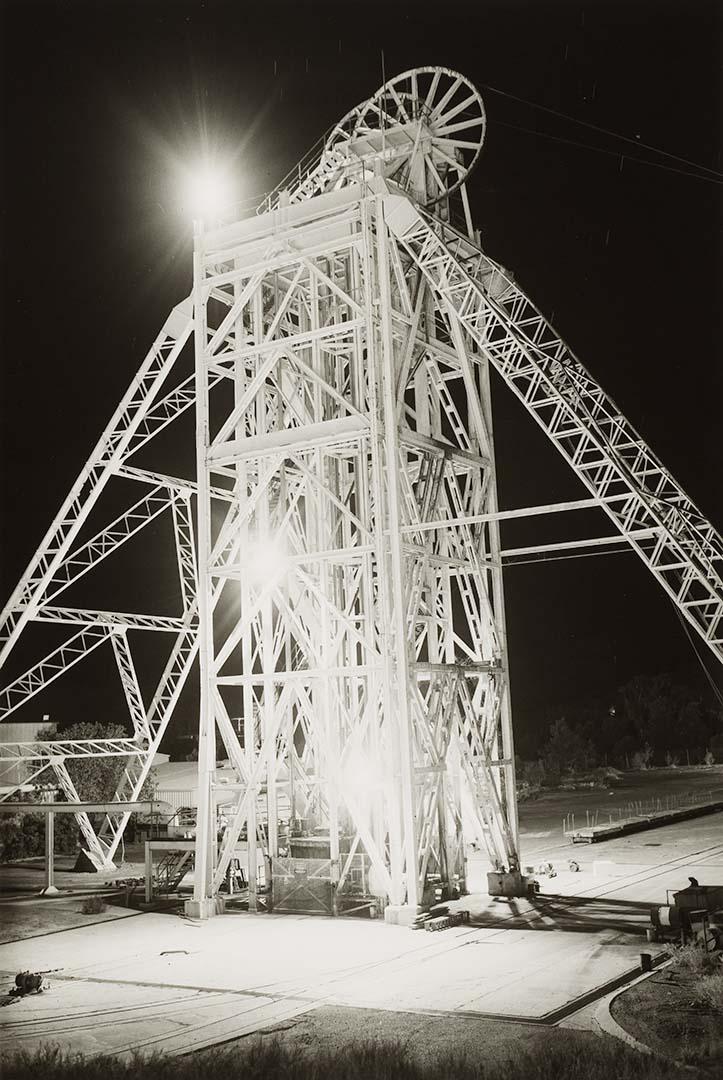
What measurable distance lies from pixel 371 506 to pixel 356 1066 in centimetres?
1543

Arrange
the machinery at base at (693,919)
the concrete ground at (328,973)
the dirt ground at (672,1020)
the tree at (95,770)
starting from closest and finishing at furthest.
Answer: the dirt ground at (672,1020)
the concrete ground at (328,973)
the machinery at base at (693,919)
the tree at (95,770)

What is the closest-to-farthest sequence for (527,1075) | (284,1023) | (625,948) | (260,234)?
(527,1075) → (284,1023) → (625,948) → (260,234)

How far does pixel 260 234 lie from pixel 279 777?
13.3m

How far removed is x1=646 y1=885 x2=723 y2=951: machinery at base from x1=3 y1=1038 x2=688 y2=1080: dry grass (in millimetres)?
4540

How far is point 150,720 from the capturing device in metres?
32.4

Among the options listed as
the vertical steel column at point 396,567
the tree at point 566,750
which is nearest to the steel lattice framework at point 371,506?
the vertical steel column at point 396,567

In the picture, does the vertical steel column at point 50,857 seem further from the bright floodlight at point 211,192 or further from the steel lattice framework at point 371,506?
the bright floodlight at point 211,192

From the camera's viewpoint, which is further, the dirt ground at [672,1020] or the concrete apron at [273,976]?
the concrete apron at [273,976]

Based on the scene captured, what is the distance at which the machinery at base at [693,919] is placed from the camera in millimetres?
15195

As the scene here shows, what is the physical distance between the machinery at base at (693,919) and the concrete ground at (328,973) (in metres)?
0.48

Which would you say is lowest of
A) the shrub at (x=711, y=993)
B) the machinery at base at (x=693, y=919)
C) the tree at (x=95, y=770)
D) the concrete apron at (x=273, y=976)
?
the concrete apron at (x=273, y=976)

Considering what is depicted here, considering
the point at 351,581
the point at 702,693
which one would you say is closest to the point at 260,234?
the point at 351,581

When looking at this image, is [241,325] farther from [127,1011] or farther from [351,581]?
[127,1011]

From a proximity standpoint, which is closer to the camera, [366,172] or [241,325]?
[366,172]
